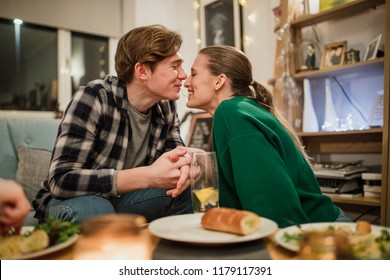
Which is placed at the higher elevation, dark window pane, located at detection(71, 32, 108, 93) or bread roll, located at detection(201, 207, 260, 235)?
dark window pane, located at detection(71, 32, 108, 93)

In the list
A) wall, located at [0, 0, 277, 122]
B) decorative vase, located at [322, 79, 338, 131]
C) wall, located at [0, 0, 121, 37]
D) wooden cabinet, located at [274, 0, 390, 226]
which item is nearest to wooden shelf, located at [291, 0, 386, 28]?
wooden cabinet, located at [274, 0, 390, 226]

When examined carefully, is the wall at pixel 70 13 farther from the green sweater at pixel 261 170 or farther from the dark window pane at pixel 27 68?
the green sweater at pixel 261 170

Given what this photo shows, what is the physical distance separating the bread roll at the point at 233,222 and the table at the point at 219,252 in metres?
0.02

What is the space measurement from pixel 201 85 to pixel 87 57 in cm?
27

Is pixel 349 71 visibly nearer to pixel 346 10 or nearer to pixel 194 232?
pixel 346 10

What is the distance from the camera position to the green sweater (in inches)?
21.3

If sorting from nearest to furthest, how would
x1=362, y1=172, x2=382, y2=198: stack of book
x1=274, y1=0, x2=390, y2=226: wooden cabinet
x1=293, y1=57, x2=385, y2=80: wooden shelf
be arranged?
x1=362, y1=172, x2=382, y2=198: stack of book, x1=274, y1=0, x2=390, y2=226: wooden cabinet, x1=293, y1=57, x2=385, y2=80: wooden shelf

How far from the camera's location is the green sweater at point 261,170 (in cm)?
54

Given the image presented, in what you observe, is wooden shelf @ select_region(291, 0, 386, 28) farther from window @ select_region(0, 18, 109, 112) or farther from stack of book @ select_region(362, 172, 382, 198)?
window @ select_region(0, 18, 109, 112)

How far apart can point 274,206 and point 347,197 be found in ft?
1.37

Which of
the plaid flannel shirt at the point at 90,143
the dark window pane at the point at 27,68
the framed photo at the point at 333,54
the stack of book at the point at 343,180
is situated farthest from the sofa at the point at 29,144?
the framed photo at the point at 333,54

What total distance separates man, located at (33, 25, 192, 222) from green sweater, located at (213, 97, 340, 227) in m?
0.09
